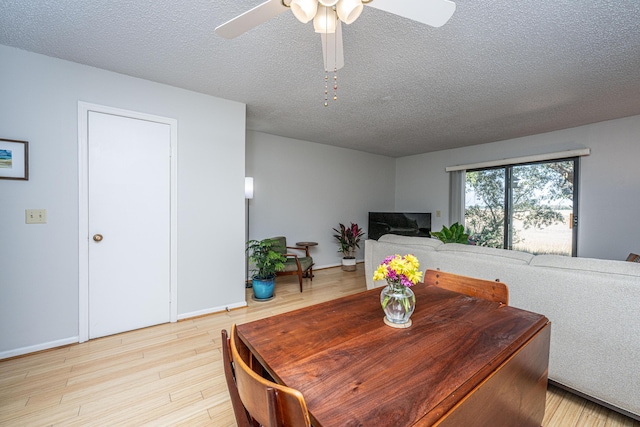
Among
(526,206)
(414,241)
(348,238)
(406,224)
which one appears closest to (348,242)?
(348,238)

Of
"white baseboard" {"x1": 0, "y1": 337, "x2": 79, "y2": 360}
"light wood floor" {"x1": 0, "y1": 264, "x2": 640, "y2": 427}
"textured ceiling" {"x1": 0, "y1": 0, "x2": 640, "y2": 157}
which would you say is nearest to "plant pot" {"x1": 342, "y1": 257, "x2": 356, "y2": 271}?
"textured ceiling" {"x1": 0, "y1": 0, "x2": 640, "y2": 157}

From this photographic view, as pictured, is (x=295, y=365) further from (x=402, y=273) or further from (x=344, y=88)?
(x=344, y=88)

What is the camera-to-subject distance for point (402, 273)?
116 centimetres

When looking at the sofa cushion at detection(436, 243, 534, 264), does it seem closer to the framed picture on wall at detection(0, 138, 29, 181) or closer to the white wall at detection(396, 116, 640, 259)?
the white wall at detection(396, 116, 640, 259)

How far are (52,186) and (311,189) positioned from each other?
11.4 feet

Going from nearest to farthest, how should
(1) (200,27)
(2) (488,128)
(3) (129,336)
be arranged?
(1) (200,27) → (3) (129,336) → (2) (488,128)

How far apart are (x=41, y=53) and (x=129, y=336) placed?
2506 millimetres

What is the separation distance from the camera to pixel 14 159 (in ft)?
6.79

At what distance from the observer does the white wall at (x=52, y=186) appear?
6.79ft

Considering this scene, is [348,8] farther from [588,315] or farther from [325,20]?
[588,315]

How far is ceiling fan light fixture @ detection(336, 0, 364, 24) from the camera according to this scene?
3.78 ft

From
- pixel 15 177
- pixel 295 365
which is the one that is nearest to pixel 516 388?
pixel 295 365

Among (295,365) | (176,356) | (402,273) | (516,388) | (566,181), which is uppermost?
(566,181)

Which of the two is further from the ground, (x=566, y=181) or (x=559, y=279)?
(x=566, y=181)
